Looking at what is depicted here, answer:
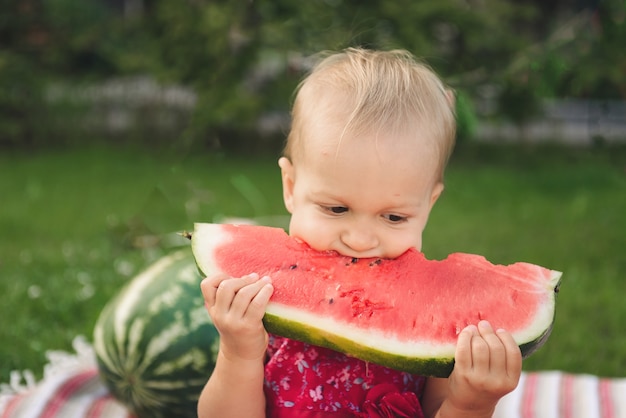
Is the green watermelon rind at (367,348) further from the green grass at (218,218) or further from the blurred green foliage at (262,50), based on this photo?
the green grass at (218,218)

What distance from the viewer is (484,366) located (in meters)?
1.91

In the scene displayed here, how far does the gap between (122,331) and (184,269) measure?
0.33m

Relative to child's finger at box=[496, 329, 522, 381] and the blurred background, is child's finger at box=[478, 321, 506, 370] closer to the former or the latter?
child's finger at box=[496, 329, 522, 381]

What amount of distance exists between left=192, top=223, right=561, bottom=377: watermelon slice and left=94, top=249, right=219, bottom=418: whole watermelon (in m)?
0.68

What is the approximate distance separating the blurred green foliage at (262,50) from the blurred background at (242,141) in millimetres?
23

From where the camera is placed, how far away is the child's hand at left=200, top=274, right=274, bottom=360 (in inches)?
77.4

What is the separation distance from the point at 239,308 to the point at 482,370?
63 cm

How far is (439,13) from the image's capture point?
7543 mm

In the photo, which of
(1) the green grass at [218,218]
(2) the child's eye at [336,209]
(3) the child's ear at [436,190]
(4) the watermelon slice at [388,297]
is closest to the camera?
(4) the watermelon slice at [388,297]

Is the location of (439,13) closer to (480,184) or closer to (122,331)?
(480,184)

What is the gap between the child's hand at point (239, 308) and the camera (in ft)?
6.45

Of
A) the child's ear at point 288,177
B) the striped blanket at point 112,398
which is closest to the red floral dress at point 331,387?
the child's ear at point 288,177

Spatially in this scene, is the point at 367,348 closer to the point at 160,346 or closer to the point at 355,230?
the point at 355,230

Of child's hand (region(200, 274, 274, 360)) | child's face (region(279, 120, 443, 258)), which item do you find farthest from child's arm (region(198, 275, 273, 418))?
child's face (region(279, 120, 443, 258))
